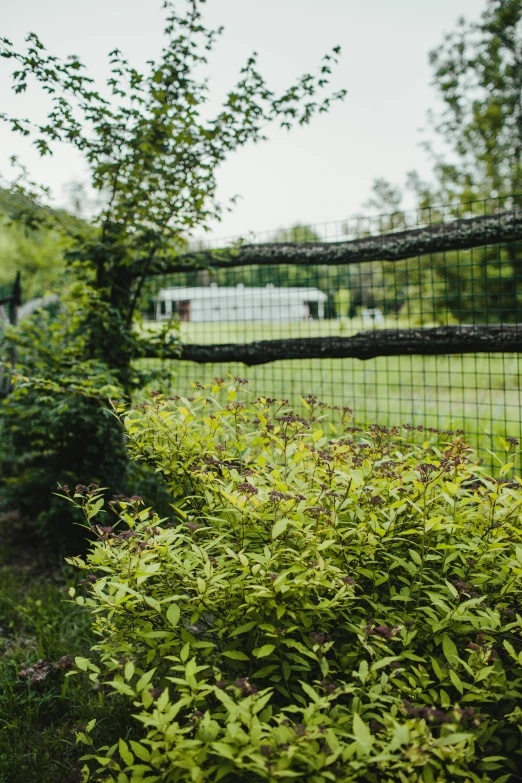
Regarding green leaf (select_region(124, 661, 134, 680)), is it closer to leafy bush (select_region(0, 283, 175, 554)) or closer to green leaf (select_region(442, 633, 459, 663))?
green leaf (select_region(442, 633, 459, 663))

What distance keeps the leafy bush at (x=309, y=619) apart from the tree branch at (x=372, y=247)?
6.78 ft

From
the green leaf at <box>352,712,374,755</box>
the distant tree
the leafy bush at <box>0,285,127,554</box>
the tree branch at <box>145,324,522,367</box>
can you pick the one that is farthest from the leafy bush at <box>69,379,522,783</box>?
the distant tree

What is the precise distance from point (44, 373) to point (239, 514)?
8.40 feet

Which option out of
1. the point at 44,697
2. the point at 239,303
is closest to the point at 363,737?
the point at 44,697

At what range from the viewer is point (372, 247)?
153 inches

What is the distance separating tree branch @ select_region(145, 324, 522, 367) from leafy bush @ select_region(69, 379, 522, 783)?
163cm

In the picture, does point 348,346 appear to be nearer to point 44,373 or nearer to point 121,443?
point 121,443

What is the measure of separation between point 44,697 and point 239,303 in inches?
139

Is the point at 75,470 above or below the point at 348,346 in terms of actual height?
below

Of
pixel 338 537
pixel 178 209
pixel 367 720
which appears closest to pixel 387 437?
pixel 338 537

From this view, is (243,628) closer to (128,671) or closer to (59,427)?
(128,671)

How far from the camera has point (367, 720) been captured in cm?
153

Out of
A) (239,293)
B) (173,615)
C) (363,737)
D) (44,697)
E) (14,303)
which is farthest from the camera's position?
(14,303)

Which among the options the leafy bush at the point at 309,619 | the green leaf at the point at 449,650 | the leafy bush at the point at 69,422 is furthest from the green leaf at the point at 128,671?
the leafy bush at the point at 69,422
